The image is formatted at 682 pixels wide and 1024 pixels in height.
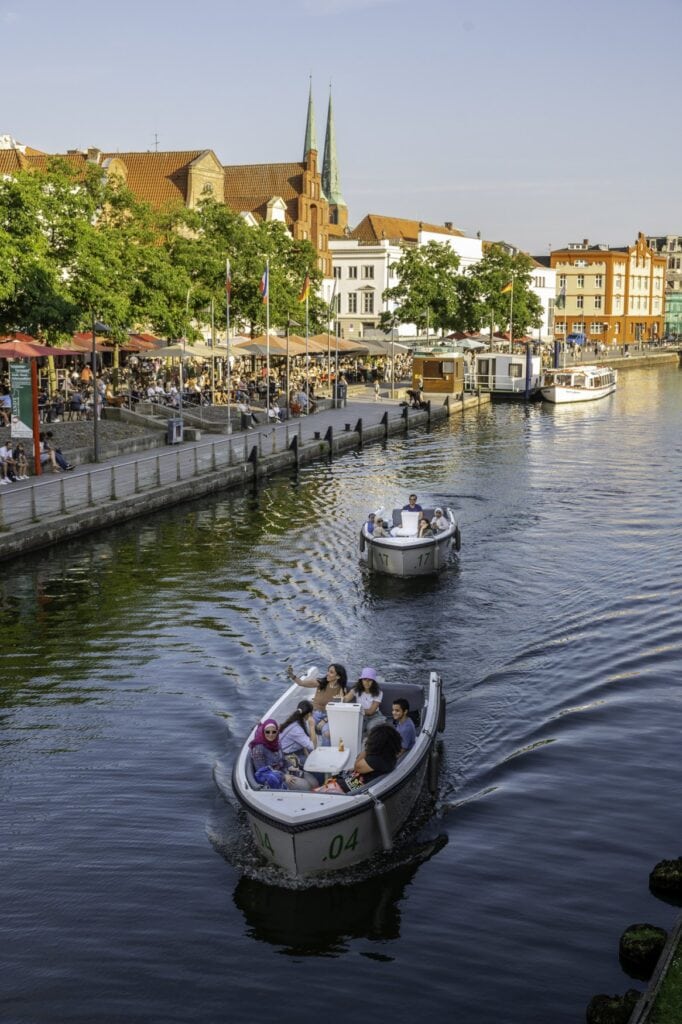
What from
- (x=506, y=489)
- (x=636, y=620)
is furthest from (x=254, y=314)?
(x=636, y=620)

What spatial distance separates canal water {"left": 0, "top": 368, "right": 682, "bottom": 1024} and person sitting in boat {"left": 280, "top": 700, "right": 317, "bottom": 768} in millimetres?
1091

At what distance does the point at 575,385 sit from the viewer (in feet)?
300

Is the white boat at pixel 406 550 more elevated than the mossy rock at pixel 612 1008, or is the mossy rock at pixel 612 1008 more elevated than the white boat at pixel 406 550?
the white boat at pixel 406 550

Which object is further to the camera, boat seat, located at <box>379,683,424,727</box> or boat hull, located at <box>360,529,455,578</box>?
boat hull, located at <box>360,529,455,578</box>

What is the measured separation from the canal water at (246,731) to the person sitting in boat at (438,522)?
1182 millimetres

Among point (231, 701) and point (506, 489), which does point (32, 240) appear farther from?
point (231, 701)

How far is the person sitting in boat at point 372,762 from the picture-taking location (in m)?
14.4

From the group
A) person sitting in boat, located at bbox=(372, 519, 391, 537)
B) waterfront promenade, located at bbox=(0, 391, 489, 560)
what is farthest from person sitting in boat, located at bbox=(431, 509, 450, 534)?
waterfront promenade, located at bbox=(0, 391, 489, 560)

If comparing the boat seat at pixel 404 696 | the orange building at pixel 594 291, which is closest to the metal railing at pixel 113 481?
the boat seat at pixel 404 696

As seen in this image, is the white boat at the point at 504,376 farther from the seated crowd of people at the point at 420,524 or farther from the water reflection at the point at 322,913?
the water reflection at the point at 322,913

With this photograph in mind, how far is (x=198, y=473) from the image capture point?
41.2m

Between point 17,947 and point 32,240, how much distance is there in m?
30.0

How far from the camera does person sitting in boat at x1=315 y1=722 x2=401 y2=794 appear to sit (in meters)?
14.4

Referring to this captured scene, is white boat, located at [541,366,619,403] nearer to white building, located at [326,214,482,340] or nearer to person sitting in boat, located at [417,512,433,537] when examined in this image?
white building, located at [326,214,482,340]
